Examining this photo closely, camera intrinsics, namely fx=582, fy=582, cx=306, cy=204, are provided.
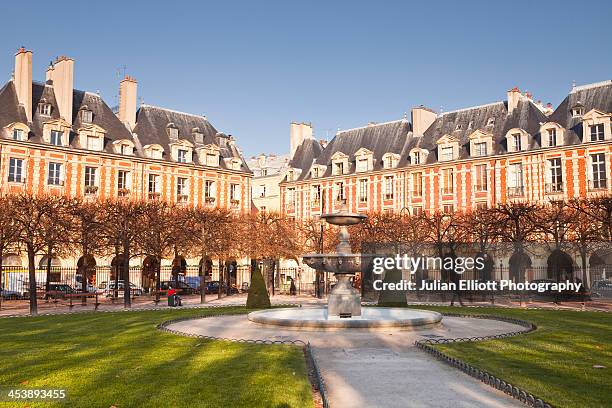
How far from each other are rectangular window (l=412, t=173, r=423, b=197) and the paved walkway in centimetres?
2658

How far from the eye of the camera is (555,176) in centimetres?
3556

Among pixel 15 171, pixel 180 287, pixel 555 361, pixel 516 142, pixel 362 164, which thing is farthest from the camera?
pixel 362 164

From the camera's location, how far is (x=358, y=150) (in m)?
45.2

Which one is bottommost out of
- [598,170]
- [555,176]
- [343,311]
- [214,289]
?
[214,289]

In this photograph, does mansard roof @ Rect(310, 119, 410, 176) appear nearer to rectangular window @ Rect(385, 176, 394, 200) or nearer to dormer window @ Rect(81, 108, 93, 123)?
rectangular window @ Rect(385, 176, 394, 200)

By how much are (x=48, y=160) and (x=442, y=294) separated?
79.3 ft

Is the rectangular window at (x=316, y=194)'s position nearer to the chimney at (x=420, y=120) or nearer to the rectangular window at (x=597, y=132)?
the chimney at (x=420, y=120)

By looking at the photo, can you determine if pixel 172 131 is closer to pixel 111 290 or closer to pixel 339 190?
pixel 339 190

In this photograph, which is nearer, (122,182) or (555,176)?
(555,176)

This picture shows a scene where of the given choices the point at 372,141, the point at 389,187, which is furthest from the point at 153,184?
the point at 372,141

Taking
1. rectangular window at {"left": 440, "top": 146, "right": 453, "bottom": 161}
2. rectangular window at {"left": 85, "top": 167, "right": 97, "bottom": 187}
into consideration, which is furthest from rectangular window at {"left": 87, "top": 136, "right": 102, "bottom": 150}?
rectangular window at {"left": 440, "top": 146, "right": 453, "bottom": 161}

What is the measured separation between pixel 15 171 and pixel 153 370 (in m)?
29.3

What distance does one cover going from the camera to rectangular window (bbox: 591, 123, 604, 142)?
34.0 m

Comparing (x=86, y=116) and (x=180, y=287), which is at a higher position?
(x=86, y=116)
